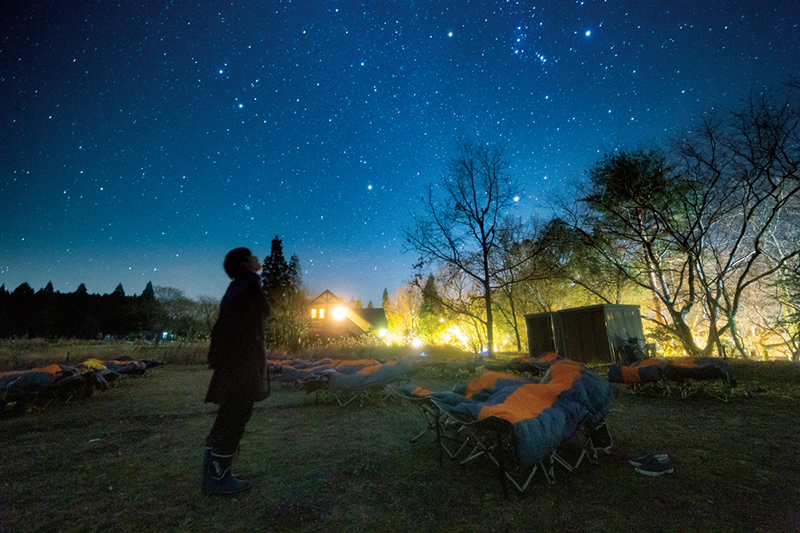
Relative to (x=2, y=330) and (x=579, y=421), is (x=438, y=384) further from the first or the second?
(x=2, y=330)

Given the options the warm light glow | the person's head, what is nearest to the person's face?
the person's head

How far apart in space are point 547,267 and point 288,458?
14.4m

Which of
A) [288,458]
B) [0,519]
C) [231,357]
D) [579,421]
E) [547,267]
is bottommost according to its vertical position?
[288,458]

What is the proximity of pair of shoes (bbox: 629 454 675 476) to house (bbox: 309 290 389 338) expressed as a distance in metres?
15.1

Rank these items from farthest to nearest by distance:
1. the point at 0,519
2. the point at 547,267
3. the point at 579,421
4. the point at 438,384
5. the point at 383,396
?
the point at 547,267
the point at 438,384
the point at 383,396
the point at 579,421
the point at 0,519

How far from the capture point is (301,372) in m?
7.32

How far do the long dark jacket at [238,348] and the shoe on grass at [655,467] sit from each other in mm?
3432

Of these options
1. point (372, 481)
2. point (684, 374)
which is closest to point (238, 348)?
point (372, 481)

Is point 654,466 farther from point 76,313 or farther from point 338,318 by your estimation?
point 76,313

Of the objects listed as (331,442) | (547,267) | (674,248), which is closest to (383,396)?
(331,442)

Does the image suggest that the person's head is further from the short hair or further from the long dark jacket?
the long dark jacket

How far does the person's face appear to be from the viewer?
2.91m

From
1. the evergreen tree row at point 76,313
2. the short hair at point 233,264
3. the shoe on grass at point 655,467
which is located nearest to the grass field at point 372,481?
the shoe on grass at point 655,467

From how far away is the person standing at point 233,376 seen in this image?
256 cm
